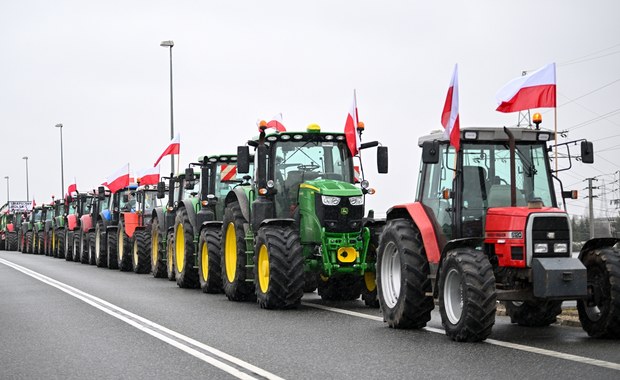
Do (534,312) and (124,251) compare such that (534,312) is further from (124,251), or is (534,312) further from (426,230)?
(124,251)

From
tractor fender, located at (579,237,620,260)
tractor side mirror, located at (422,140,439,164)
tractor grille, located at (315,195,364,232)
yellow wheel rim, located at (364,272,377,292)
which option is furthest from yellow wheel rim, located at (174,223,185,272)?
tractor fender, located at (579,237,620,260)

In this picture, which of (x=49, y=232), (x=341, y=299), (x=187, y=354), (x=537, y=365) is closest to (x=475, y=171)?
(x=537, y=365)

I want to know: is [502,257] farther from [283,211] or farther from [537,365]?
[283,211]

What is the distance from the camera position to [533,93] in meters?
13.6

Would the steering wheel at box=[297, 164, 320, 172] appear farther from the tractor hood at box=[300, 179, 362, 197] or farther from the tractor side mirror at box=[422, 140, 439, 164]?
the tractor side mirror at box=[422, 140, 439, 164]

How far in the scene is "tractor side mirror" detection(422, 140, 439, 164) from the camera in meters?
11.8

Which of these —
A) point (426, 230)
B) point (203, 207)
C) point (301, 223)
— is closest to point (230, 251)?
point (301, 223)

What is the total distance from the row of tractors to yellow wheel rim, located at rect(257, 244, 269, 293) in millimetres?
24

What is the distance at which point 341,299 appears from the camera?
1884cm

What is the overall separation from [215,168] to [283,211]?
18.5ft

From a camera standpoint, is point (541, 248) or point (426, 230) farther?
point (426, 230)

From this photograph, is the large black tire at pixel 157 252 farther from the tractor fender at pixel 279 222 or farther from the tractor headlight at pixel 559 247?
the tractor headlight at pixel 559 247

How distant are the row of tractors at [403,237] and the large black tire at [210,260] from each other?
0.03 meters

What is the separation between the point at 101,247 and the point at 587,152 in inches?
1020
